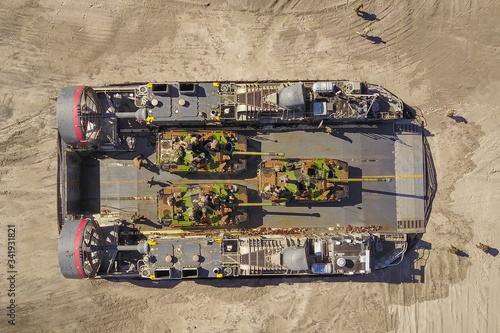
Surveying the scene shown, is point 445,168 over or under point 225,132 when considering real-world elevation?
under

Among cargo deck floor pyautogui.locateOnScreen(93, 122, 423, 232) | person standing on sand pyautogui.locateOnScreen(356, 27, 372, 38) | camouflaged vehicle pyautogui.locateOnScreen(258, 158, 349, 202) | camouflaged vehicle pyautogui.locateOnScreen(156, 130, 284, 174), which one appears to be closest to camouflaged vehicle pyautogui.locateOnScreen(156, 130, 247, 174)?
camouflaged vehicle pyautogui.locateOnScreen(156, 130, 284, 174)

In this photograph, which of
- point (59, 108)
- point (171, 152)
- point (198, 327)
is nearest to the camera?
point (59, 108)

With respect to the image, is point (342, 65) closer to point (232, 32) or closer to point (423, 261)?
point (232, 32)

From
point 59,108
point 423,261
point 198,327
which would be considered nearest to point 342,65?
point 423,261

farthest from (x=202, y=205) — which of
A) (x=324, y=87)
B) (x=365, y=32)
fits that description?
(x=365, y=32)

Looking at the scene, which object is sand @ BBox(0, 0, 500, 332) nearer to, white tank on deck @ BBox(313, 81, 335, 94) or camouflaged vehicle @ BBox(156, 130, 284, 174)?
white tank on deck @ BBox(313, 81, 335, 94)
